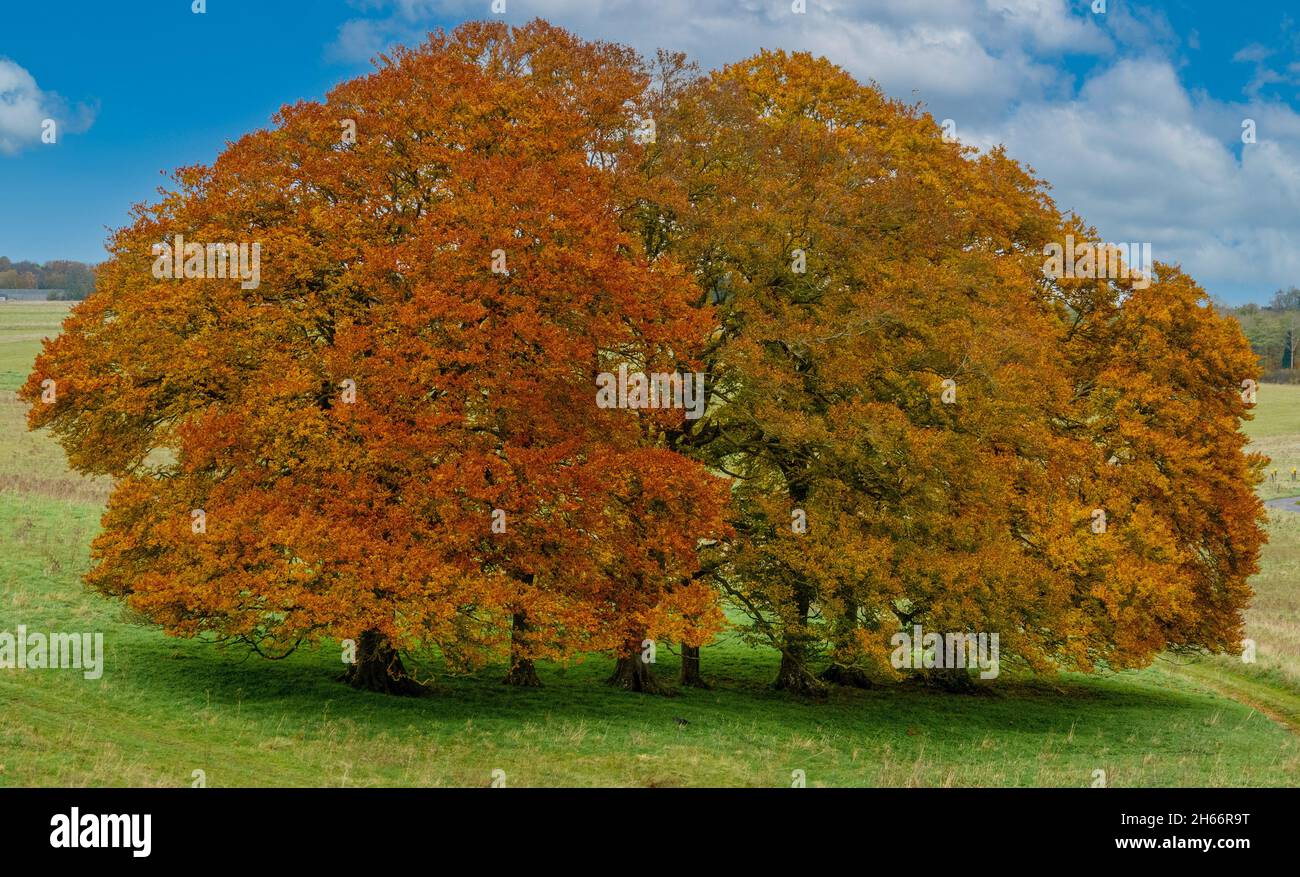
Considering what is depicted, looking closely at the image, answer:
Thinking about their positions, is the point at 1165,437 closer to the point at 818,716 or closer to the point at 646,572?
the point at 818,716

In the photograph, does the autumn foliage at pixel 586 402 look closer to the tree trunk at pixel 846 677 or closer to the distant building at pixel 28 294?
the tree trunk at pixel 846 677

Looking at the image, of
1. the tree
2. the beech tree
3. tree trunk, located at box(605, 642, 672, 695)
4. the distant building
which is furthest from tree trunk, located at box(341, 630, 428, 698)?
the distant building

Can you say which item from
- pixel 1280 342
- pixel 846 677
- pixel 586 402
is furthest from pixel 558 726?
pixel 1280 342

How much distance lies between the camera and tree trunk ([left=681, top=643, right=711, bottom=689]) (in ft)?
99.8

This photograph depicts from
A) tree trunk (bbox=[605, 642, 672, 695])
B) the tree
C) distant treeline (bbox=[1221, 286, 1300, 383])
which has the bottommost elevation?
tree trunk (bbox=[605, 642, 672, 695])

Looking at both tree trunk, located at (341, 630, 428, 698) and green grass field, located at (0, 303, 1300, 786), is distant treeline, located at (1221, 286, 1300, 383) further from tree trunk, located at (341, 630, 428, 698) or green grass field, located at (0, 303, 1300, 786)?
tree trunk, located at (341, 630, 428, 698)

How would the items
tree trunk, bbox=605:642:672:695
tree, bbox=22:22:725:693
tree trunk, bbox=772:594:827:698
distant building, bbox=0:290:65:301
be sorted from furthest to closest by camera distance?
distant building, bbox=0:290:65:301 → tree trunk, bbox=605:642:672:695 → tree trunk, bbox=772:594:827:698 → tree, bbox=22:22:725:693

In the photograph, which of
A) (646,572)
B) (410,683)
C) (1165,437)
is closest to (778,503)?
(646,572)

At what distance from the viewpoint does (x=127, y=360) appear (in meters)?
23.5

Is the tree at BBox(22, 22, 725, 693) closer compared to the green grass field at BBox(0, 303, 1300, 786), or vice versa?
the green grass field at BBox(0, 303, 1300, 786)

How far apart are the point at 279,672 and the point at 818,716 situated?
14101 millimetres

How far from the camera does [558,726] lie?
23.9m

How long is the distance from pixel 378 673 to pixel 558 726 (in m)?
5.42

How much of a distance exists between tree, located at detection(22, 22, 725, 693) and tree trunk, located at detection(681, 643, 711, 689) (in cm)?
610
